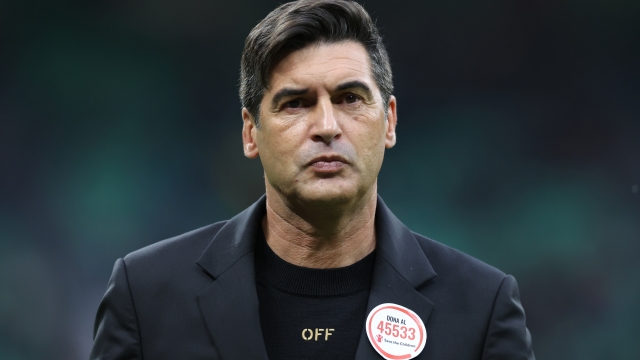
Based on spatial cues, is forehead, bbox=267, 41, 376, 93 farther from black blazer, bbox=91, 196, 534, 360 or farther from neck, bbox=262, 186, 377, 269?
black blazer, bbox=91, 196, 534, 360

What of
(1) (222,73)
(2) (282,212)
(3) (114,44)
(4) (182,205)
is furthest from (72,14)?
(2) (282,212)

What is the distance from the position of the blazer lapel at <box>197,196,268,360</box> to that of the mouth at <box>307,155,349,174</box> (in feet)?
1.49

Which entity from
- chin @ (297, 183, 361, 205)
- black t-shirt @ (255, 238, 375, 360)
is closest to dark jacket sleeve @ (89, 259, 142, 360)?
black t-shirt @ (255, 238, 375, 360)

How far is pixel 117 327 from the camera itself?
8.87 ft

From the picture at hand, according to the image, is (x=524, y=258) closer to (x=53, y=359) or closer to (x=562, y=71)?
(x=562, y=71)

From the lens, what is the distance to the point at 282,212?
2885 mm

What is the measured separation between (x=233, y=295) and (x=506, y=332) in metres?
0.98

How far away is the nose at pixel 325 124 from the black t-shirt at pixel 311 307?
1.69 feet

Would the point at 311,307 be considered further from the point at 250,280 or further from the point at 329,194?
the point at 329,194

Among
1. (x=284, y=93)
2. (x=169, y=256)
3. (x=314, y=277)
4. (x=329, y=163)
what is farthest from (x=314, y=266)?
(x=284, y=93)

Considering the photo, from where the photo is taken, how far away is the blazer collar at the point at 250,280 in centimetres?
260

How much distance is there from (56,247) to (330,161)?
3159mm

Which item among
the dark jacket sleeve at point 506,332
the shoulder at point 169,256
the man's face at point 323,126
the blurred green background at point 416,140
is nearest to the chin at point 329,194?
the man's face at point 323,126

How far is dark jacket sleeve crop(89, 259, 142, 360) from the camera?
8.73 feet
